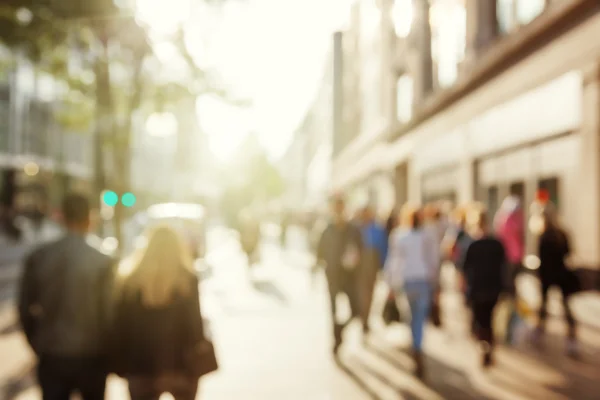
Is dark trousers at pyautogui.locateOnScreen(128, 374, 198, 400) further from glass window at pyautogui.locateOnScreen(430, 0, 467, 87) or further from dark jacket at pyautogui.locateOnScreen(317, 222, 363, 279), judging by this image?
glass window at pyautogui.locateOnScreen(430, 0, 467, 87)

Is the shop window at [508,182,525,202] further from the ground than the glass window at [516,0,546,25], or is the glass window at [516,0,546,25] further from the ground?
the glass window at [516,0,546,25]

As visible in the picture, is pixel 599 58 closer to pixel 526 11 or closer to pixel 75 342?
pixel 526 11

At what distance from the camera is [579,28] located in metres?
14.8

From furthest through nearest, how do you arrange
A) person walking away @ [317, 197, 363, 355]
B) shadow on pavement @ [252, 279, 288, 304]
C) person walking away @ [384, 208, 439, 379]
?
shadow on pavement @ [252, 279, 288, 304], person walking away @ [317, 197, 363, 355], person walking away @ [384, 208, 439, 379]

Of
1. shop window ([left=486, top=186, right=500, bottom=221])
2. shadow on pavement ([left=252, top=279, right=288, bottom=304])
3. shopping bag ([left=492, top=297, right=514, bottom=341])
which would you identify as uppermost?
shop window ([left=486, top=186, right=500, bottom=221])

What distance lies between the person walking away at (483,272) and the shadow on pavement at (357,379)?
1.48 m

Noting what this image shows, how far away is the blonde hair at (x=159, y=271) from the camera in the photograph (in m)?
4.63

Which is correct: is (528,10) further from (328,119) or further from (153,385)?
(328,119)

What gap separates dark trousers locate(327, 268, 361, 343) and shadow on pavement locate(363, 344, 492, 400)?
2.27ft

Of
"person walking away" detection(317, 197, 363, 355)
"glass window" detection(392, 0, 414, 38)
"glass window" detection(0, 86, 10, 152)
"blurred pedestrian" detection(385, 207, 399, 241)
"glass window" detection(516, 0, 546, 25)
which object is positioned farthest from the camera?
"glass window" detection(0, 86, 10, 152)

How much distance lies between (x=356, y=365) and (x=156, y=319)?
5.37 m

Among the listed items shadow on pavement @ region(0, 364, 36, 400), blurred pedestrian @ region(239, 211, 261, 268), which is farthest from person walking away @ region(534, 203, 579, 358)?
blurred pedestrian @ region(239, 211, 261, 268)

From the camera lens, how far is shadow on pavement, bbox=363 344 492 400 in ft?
26.1

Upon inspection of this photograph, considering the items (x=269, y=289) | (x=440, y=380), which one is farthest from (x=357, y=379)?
(x=269, y=289)
